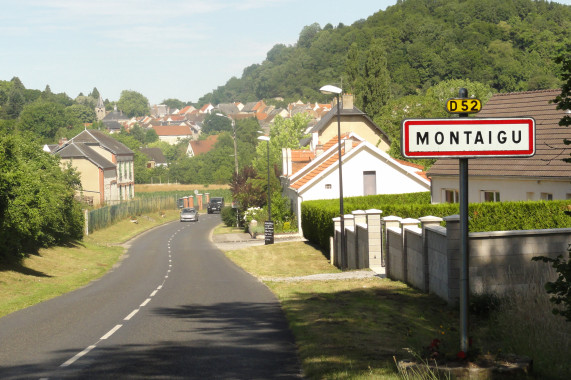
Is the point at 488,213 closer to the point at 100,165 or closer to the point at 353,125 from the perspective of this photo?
the point at 353,125

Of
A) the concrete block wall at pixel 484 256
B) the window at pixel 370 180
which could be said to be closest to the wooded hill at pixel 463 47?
the window at pixel 370 180

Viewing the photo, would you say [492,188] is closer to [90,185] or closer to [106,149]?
[90,185]

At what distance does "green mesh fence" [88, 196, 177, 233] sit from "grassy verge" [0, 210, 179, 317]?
12.4 feet

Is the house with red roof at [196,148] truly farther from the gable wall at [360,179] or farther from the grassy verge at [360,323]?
the grassy verge at [360,323]

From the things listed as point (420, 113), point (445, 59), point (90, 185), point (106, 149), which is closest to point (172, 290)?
point (420, 113)

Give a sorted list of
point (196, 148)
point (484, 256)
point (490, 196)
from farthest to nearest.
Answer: point (196, 148)
point (490, 196)
point (484, 256)

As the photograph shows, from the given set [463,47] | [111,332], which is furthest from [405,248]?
[463,47]

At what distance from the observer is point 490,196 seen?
3547 cm

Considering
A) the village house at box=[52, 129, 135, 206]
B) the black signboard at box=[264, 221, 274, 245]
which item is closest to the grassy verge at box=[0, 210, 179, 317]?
the black signboard at box=[264, 221, 274, 245]

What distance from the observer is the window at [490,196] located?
3477cm

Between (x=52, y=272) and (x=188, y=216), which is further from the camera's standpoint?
(x=188, y=216)

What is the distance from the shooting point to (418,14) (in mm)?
156500

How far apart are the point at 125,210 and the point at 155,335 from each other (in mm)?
64120

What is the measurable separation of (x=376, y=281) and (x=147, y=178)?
120426mm
